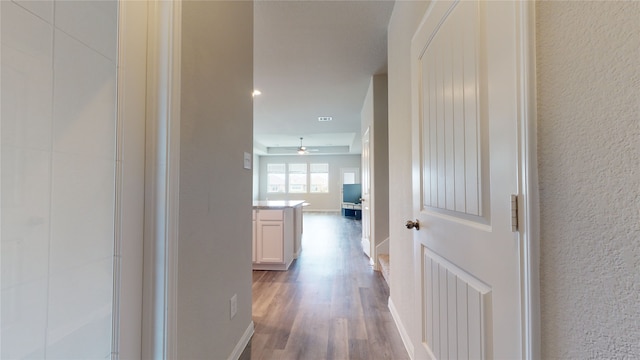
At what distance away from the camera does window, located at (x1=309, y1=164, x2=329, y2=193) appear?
12016 mm

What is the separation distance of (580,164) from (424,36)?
1.03m

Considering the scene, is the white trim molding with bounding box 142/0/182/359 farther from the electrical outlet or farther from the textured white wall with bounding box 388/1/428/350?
the textured white wall with bounding box 388/1/428/350

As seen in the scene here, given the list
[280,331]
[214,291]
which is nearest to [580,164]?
[214,291]

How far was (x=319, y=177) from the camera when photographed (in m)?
12.1

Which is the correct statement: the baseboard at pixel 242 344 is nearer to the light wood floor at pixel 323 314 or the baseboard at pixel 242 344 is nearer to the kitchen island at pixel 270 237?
the light wood floor at pixel 323 314

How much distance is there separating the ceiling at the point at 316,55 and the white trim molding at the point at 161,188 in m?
1.45

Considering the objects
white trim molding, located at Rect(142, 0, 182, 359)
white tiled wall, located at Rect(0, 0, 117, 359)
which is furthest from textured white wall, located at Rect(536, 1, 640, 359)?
white tiled wall, located at Rect(0, 0, 117, 359)

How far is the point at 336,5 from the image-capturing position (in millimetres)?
2188

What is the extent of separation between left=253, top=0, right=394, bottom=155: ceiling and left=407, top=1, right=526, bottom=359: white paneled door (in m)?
1.22

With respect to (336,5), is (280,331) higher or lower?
lower

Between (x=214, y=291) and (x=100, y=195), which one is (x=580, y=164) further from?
(x=214, y=291)

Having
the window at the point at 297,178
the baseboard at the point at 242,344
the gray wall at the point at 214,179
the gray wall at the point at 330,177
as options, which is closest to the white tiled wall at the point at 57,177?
the gray wall at the point at 214,179

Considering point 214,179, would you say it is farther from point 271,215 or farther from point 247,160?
point 271,215

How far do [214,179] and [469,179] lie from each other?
3.83 feet
